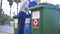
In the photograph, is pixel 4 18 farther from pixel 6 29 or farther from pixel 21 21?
pixel 21 21

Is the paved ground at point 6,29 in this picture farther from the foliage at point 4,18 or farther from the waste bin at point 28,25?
the waste bin at point 28,25

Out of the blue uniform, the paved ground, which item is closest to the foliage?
the paved ground

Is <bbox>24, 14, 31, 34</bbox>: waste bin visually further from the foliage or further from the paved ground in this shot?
the foliage

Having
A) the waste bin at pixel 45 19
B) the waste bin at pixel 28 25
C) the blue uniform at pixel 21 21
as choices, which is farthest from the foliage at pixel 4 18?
the waste bin at pixel 45 19

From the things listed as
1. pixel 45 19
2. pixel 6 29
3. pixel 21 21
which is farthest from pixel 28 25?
pixel 6 29

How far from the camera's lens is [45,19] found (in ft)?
11.2

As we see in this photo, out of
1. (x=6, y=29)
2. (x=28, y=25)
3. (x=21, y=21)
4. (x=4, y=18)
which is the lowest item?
(x=6, y=29)

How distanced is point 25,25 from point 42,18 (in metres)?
1.26

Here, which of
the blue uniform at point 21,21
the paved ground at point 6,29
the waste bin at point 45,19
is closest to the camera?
the waste bin at point 45,19

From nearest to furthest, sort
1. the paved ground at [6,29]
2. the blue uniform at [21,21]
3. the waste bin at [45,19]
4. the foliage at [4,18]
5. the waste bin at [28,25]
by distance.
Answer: the waste bin at [45,19] → the waste bin at [28,25] → the blue uniform at [21,21] → the paved ground at [6,29] → the foliage at [4,18]

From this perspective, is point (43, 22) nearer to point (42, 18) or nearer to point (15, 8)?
point (42, 18)

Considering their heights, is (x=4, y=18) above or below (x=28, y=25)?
above

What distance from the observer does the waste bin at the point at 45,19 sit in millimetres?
3400

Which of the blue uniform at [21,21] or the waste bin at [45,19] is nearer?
the waste bin at [45,19]
